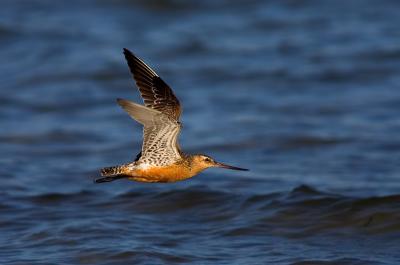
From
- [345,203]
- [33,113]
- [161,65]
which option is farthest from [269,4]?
[345,203]

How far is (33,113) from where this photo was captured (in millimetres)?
13039

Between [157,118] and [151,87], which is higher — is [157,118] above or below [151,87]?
below

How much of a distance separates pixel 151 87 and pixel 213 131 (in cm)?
504

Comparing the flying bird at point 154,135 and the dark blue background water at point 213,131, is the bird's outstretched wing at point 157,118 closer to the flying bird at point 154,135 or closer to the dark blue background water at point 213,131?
the flying bird at point 154,135

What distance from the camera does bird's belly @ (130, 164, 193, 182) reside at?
23.3 feet

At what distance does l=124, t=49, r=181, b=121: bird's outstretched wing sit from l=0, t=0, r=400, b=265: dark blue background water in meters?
1.57

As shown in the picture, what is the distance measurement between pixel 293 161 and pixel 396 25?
20.6 feet

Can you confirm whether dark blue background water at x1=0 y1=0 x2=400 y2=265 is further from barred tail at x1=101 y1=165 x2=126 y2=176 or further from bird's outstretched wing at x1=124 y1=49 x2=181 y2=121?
bird's outstretched wing at x1=124 y1=49 x2=181 y2=121

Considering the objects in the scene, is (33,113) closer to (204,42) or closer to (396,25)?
(204,42)

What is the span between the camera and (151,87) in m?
7.15

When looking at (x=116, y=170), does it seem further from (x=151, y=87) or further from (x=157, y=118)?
(x=151, y=87)

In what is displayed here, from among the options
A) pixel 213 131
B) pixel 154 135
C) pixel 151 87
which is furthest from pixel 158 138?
pixel 213 131

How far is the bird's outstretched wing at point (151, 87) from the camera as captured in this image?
7051mm

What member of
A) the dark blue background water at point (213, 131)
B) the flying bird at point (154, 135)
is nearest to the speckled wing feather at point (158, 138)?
the flying bird at point (154, 135)
